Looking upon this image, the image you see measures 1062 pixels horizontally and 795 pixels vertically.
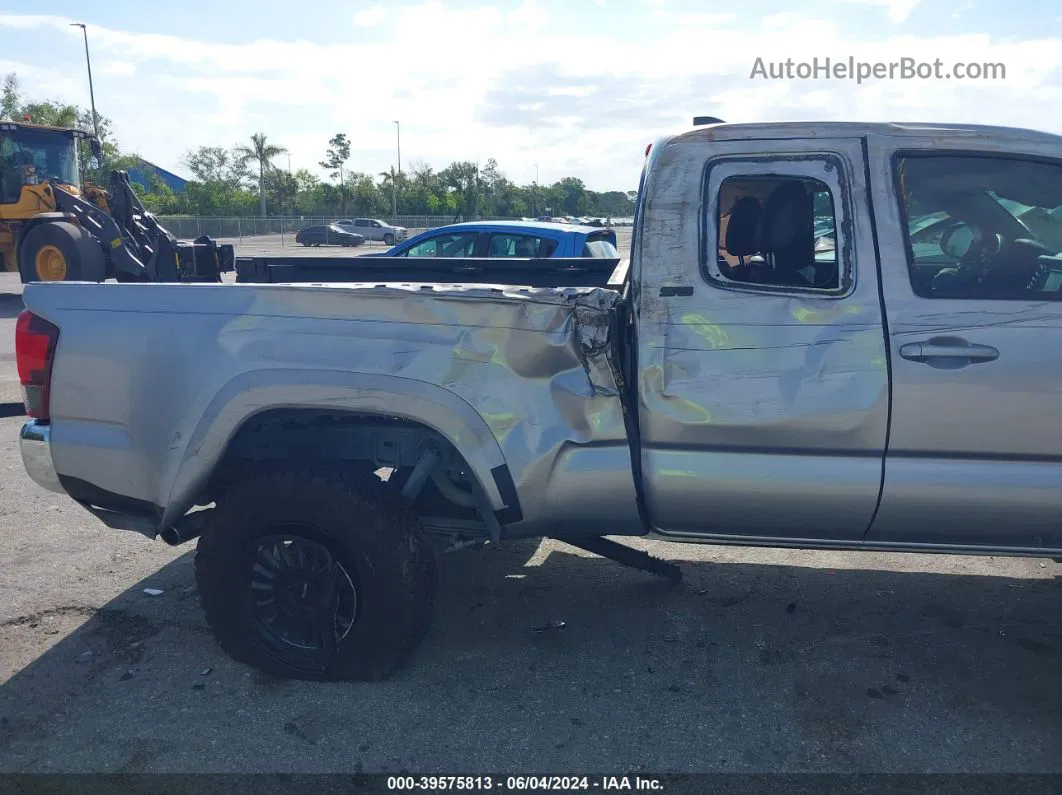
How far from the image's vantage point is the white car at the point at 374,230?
5231 centimetres

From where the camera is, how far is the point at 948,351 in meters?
3.13

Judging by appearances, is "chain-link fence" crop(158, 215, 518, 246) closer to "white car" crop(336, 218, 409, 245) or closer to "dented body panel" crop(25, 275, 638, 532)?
"white car" crop(336, 218, 409, 245)

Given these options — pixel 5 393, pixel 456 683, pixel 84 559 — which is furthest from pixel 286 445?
pixel 5 393

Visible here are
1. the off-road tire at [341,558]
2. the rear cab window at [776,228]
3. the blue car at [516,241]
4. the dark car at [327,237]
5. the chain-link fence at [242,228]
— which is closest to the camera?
the rear cab window at [776,228]

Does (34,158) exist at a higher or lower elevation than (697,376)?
higher

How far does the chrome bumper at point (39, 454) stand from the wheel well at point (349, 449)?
1.98 feet

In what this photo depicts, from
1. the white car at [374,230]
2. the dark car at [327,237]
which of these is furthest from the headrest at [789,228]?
the white car at [374,230]

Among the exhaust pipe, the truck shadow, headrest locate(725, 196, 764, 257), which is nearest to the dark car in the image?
the truck shadow

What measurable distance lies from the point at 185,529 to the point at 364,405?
1.00 metres

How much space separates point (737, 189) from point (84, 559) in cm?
381

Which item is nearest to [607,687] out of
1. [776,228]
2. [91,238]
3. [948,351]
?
[948,351]

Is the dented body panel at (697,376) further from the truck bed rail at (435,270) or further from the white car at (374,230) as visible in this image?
the white car at (374,230)

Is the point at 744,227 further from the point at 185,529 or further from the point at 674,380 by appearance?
the point at 185,529

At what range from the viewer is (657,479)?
3.38 metres
